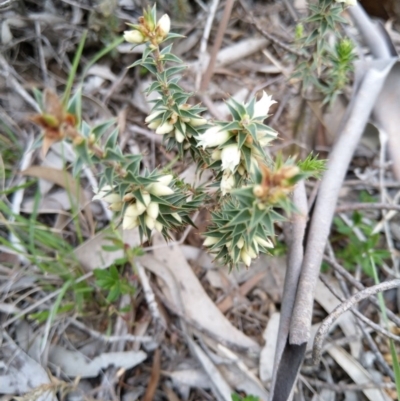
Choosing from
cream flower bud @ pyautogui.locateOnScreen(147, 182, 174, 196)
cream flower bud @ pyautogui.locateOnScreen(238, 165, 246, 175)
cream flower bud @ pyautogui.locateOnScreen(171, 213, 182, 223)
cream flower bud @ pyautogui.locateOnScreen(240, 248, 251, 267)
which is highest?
cream flower bud @ pyautogui.locateOnScreen(147, 182, 174, 196)

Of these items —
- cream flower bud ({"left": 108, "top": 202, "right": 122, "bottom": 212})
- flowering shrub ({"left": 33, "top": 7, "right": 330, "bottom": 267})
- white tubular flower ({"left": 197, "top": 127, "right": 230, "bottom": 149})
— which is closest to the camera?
flowering shrub ({"left": 33, "top": 7, "right": 330, "bottom": 267})

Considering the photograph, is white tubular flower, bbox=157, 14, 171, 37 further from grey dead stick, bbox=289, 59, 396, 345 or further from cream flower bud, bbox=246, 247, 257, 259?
grey dead stick, bbox=289, 59, 396, 345

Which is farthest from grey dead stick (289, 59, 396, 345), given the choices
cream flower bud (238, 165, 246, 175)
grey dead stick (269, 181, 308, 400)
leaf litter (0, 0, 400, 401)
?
cream flower bud (238, 165, 246, 175)

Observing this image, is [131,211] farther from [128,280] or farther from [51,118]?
[128,280]

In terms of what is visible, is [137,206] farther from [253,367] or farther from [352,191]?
[352,191]

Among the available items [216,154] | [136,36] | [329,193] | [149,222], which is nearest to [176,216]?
[149,222]

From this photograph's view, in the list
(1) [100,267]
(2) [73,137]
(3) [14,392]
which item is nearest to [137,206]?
(2) [73,137]

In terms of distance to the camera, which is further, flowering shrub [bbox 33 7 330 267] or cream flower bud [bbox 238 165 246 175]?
cream flower bud [bbox 238 165 246 175]
